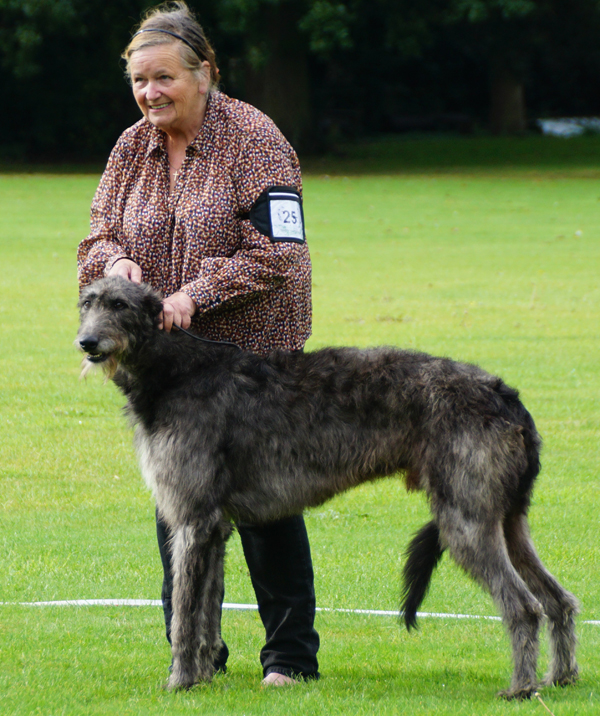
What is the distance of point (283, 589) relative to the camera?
4746mm

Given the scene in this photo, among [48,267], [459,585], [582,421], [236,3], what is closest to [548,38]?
[236,3]

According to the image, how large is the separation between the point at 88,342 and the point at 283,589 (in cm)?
143

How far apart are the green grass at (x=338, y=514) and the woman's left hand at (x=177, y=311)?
1504 mm

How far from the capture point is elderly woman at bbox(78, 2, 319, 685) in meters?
4.45

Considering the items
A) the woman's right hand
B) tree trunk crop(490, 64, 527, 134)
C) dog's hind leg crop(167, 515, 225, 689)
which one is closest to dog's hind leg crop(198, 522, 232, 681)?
dog's hind leg crop(167, 515, 225, 689)

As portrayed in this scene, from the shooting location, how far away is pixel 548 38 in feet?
164

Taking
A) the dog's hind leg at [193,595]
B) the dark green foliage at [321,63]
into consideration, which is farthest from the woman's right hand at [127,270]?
the dark green foliage at [321,63]

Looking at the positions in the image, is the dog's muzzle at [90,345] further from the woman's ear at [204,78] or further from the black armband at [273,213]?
the woman's ear at [204,78]

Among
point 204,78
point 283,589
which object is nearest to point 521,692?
point 283,589

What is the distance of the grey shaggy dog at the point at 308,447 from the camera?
423 cm

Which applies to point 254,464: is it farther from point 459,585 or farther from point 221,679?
point 459,585

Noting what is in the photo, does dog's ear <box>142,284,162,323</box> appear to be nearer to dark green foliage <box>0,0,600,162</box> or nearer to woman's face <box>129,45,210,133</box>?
woman's face <box>129,45,210,133</box>

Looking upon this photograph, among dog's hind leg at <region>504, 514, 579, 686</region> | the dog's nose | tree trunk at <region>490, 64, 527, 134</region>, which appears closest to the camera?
the dog's nose

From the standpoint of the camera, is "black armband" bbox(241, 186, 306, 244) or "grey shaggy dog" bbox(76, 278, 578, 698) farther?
"black armband" bbox(241, 186, 306, 244)
